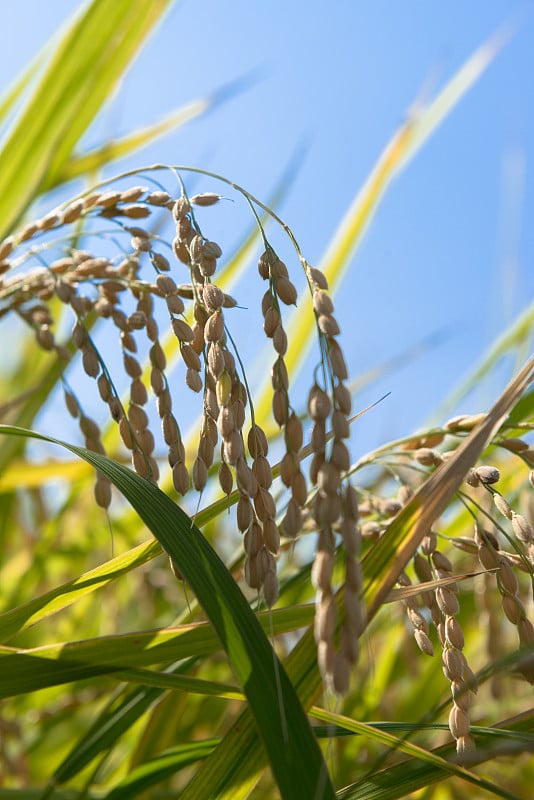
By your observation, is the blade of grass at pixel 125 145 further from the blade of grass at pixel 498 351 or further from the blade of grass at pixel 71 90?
the blade of grass at pixel 498 351

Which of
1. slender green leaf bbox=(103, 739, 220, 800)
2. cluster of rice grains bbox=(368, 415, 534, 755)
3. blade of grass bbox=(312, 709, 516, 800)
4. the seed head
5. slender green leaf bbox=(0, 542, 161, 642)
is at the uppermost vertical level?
the seed head

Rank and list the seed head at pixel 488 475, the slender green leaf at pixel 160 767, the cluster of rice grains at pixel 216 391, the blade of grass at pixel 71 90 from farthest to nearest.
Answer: the blade of grass at pixel 71 90
the slender green leaf at pixel 160 767
the seed head at pixel 488 475
the cluster of rice grains at pixel 216 391

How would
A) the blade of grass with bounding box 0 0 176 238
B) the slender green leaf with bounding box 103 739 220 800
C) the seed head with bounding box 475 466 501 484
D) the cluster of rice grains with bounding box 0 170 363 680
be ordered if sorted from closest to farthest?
1. the cluster of rice grains with bounding box 0 170 363 680
2. the seed head with bounding box 475 466 501 484
3. the slender green leaf with bounding box 103 739 220 800
4. the blade of grass with bounding box 0 0 176 238

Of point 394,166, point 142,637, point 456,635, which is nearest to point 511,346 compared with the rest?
point 394,166

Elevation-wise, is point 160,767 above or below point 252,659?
below

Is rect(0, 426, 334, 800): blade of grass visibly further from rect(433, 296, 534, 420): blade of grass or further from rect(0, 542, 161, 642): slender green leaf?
rect(433, 296, 534, 420): blade of grass

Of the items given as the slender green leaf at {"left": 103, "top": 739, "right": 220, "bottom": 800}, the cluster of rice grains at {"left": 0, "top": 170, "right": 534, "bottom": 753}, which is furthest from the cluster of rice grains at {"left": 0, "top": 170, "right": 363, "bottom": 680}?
the slender green leaf at {"left": 103, "top": 739, "right": 220, "bottom": 800}

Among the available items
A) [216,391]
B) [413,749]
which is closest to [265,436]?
[216,391]

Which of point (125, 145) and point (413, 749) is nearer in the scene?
point (413, 749)

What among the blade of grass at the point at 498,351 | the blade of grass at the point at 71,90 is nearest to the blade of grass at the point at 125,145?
the blade of grass at the point at 71,90

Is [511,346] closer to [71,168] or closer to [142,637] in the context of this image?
[71,168]

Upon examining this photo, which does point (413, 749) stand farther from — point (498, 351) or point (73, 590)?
point (498, 351)
